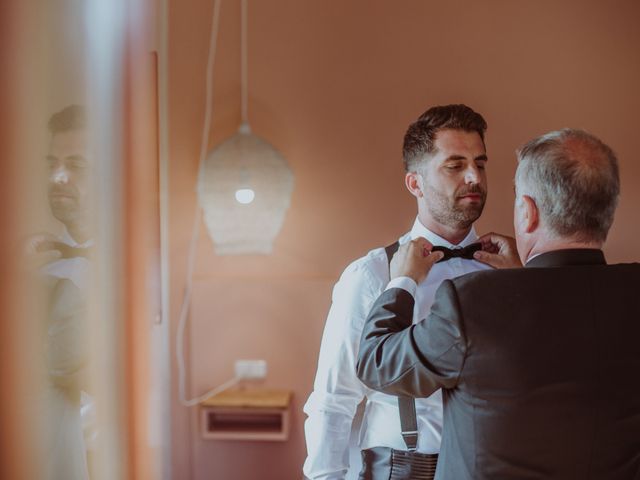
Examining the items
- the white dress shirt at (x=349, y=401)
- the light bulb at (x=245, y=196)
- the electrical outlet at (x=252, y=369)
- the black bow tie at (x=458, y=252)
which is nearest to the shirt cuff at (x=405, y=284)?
the white dress shirt at (x=349, y=401)

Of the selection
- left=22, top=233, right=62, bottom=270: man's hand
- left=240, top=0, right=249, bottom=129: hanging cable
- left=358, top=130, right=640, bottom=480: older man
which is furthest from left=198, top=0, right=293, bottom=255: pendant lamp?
left=22, top=233, right=62, bottom=270: man's hand

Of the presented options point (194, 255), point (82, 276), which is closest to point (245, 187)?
point (194, 255)

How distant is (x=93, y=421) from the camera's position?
4.34 ft

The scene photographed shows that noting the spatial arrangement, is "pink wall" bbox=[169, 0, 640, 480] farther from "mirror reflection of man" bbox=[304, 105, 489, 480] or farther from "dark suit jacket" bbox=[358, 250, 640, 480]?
"dark suit jacket" bbox=[358, 250, 640, 480]

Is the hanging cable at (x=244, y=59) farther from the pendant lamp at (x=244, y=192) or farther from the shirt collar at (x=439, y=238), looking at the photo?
the shirt collar at (x=439, y=238)

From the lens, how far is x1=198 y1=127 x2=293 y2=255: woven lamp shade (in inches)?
99.2

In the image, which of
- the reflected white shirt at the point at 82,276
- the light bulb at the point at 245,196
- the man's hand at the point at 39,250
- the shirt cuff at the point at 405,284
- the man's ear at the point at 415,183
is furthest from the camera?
the light bulb at the point at 245,196

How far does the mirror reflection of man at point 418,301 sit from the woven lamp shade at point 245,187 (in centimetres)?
82

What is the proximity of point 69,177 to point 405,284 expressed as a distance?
2.28ft

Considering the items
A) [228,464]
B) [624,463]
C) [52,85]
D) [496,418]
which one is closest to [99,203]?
[52,85]

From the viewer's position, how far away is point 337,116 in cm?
268

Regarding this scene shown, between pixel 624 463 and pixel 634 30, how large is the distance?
2.00 metres

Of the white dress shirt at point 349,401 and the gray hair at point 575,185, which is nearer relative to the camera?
the gray hair at point 575,185

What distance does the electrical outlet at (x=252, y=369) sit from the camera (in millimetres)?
2689
